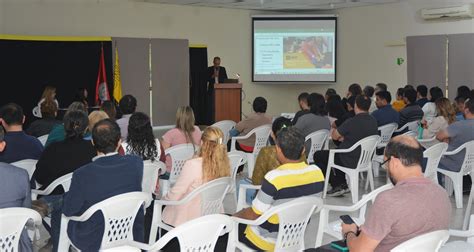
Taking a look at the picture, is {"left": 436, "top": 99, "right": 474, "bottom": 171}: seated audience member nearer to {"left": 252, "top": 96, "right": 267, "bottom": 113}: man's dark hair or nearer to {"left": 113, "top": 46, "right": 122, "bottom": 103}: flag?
{"left": 252, "top": 96, "right": 267, "bottom": 113}: man's dark hair

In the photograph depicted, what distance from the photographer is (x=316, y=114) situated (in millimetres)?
6902

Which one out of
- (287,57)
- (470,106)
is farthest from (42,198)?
(287,57)

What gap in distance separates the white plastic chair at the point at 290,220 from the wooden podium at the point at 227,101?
7.75 meters

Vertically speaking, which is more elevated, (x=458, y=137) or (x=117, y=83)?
(x=117, y=83)

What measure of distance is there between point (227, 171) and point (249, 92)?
1046cm

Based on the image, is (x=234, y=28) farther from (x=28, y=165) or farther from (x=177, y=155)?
(x=28, y=165)

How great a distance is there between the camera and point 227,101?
11.2 m

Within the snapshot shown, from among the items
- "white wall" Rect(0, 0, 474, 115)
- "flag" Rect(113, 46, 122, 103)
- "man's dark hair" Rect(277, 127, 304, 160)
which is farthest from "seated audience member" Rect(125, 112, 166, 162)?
"white wall" Rect(0, 0, 474, 115)

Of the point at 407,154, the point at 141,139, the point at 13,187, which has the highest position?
the point at 407,154

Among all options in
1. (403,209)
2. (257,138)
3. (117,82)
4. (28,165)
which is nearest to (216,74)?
(117,82)

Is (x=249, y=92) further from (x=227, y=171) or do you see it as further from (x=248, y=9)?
(x=227, y=171)

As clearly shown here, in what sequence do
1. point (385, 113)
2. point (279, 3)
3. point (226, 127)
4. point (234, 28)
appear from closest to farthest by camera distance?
point (385, 113) < point (226, 127) < point (279, 3) < point (234, 28)

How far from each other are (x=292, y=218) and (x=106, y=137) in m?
1.21

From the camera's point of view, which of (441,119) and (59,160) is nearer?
(59,160)
